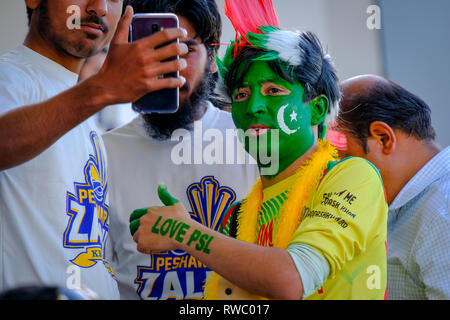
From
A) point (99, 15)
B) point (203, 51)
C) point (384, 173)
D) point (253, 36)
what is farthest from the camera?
point (203, 51)

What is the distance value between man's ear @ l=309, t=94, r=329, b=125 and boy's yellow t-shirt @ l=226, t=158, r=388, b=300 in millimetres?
156

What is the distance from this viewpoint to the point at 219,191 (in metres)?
1.77

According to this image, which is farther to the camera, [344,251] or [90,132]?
[90,132]

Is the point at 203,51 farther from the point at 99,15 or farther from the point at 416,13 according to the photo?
the point at 416,13

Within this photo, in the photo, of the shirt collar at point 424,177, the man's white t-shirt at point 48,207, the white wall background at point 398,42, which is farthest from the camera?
the white wall background at point 398,42

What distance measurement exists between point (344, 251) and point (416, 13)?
1.47 meters

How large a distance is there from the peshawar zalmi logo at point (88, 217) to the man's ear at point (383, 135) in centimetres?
83

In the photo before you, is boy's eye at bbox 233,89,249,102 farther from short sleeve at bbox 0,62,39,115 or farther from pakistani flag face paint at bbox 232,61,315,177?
short sleeve at bbox 0,62,39,115

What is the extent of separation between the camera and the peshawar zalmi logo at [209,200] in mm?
1700

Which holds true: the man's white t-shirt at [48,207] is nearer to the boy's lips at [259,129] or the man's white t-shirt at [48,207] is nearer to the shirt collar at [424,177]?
the boy's lips at [259,129]

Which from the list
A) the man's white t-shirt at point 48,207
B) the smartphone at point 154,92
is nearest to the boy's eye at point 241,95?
the smartphone at point 154,92

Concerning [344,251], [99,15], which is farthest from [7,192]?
[344,251]

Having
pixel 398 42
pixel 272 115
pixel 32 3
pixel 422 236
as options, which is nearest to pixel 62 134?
pixel 272 115

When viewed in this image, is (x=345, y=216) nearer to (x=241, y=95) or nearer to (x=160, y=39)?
(x=241, y=95)
